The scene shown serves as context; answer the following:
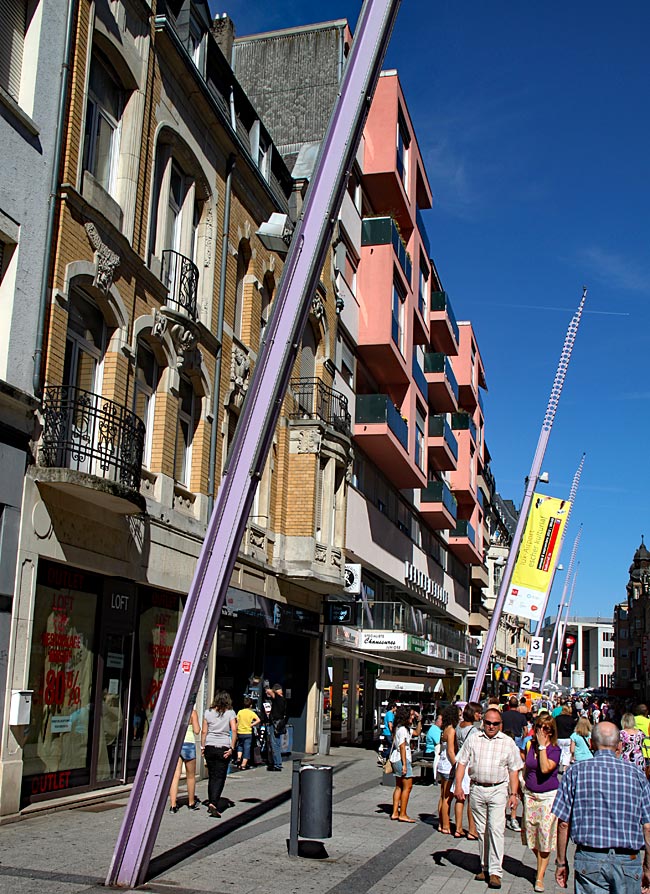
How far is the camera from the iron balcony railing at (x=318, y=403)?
A: 982 inches

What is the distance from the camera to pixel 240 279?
868 inches

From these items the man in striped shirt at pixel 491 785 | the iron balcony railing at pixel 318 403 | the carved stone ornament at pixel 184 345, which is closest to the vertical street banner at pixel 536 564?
the iron balcony railing at pixel 318 403

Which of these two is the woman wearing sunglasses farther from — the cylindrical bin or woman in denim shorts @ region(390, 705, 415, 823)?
woman in denim shorts @ region(390, 705, 415, 823)

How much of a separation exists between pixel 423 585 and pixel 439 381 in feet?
29.4

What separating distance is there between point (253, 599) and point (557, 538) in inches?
410

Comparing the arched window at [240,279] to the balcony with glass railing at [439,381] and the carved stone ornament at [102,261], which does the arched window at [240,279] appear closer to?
the carved stone ornament at [102,261]

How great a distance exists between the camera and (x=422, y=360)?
137 feet

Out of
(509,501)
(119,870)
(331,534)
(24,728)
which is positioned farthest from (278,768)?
(509,501)

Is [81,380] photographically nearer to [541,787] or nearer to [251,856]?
[251,856]

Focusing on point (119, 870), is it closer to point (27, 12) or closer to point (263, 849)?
point (263, 849)

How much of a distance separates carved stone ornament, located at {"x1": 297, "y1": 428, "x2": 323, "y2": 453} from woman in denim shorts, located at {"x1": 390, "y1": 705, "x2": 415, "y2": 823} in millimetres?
10342

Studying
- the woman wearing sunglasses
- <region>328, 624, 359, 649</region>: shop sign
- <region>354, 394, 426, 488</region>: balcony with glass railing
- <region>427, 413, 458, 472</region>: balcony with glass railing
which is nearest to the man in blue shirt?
the woman wearing sunglasses

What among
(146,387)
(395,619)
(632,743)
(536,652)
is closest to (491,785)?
(632,743)

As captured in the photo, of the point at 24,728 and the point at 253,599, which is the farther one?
the point at 253,599
